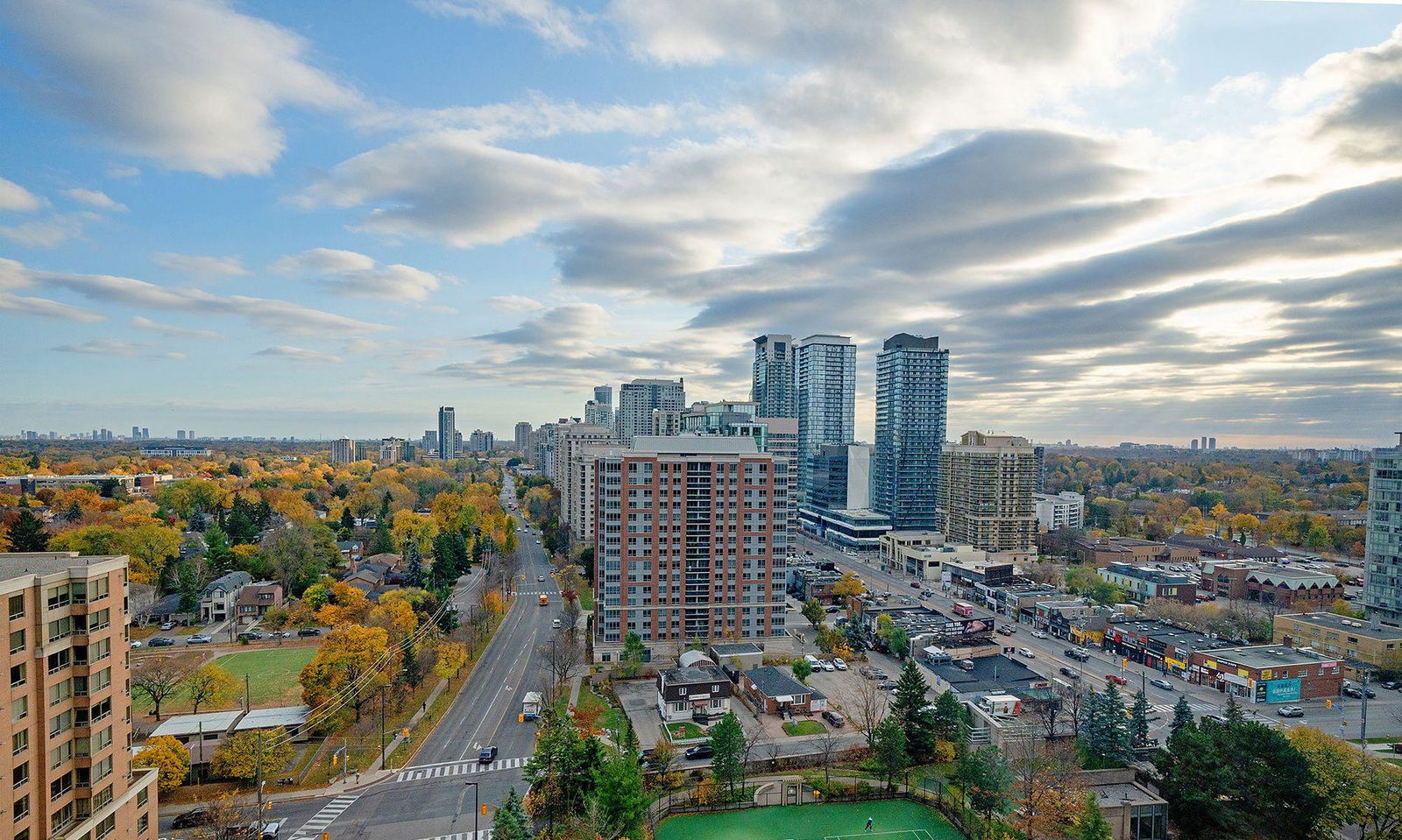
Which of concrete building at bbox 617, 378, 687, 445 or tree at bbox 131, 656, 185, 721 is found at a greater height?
concrete building at bbox 617, 378, 687, 445

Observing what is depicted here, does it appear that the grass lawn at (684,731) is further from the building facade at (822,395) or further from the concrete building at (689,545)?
the building facade at (822,395)

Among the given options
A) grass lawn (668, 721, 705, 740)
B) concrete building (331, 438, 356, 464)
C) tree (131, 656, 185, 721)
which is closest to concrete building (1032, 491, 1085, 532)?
grass lawn (668, 721, 705, 740)

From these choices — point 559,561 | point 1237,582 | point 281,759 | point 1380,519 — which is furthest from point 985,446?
point 281,759

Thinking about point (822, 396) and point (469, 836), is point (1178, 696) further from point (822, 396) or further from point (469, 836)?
point (822, 396)

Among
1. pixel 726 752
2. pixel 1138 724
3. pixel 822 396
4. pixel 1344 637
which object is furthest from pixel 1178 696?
pixel 822 396

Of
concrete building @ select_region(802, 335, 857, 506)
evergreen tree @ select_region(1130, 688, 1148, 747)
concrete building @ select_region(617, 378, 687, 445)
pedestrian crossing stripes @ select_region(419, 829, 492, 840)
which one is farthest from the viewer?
concrete building @ select_region(617, 378, 687, 445)

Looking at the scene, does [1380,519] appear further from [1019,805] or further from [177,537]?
[177,537]

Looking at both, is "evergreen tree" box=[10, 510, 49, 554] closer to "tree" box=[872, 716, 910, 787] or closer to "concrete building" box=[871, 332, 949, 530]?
"tree" box=[872, 716, 910, 787]
